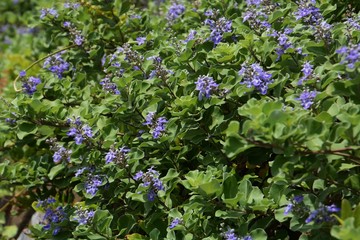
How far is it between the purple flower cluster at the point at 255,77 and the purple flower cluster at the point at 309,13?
1.35ft

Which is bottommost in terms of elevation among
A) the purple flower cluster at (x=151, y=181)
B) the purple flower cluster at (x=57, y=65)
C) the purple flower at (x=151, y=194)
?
the purple flower at (x=151, y=194)

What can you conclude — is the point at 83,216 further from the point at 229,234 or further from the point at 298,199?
the point at 298,199

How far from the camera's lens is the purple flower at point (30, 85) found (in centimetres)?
337

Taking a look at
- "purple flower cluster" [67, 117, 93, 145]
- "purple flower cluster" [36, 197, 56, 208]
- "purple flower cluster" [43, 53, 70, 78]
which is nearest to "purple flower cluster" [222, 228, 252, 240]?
"purple flower cluster" [67, 117, 93, 145]

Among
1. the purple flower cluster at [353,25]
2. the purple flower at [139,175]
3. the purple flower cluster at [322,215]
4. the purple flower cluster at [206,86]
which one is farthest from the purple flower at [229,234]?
the purple flower cluster at [353,25]

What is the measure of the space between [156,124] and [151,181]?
0.27 m

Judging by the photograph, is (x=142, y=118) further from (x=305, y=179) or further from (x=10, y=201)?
(x=10, y=201)

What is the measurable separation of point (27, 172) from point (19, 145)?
255 millimetres

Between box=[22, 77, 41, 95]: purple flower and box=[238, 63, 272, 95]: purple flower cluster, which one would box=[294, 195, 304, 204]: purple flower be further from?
box=[22, 77, 41, 95]: purple flower

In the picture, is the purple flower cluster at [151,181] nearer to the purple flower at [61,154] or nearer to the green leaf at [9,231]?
the purple flower at [61,154]

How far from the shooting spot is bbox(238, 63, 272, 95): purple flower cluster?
7.73 ft

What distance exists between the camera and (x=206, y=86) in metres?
2.45

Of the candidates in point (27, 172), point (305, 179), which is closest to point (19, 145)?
point (27, 172)

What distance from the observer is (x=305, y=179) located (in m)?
2.05
